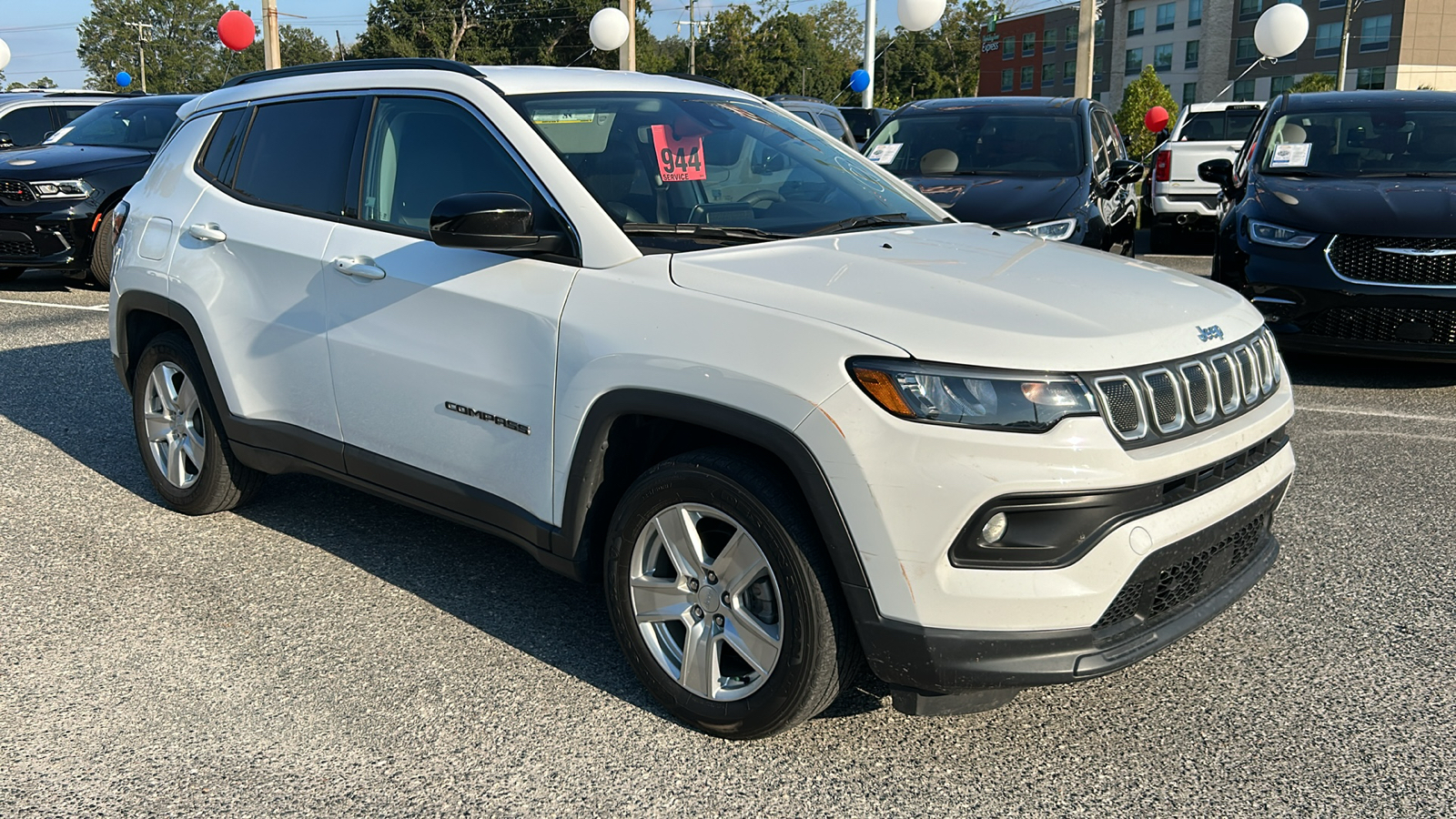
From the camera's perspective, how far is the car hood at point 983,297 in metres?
2.68

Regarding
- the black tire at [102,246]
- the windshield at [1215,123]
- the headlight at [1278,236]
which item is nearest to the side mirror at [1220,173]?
the headlight at [1278,236]

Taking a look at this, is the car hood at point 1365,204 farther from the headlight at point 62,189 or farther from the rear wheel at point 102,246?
the headlight at point 62,189

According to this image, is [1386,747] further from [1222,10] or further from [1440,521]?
[1222,10]

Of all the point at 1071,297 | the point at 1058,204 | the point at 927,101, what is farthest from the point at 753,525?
the point at 927,101

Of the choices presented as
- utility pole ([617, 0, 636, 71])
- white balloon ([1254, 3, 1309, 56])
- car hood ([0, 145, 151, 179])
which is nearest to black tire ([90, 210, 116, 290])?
car hood ([0, 145, 151, 179])

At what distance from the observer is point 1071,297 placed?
3002mm

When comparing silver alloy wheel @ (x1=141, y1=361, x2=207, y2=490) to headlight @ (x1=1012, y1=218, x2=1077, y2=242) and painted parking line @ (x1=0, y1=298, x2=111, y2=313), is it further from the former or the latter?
painted parking line @ (x1=0, y1=298, x2=111, y2=313)

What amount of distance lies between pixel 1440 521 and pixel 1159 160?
928cm

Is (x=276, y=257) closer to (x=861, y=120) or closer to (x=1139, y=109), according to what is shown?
(x=861, y=120)

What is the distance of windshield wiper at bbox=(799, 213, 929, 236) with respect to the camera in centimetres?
361

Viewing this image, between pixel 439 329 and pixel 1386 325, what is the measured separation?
17.2 feet

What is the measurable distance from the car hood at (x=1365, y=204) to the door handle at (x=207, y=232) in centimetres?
559

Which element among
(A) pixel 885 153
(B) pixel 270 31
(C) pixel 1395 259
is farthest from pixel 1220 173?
(B) pixel 270 31

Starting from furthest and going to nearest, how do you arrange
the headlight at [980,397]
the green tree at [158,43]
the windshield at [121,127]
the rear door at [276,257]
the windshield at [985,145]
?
the green tree at [158,43] < the windshield at [121,127] < the windshield at [985,145] < the rear door at [276,257] < the headlight at [980,397]
